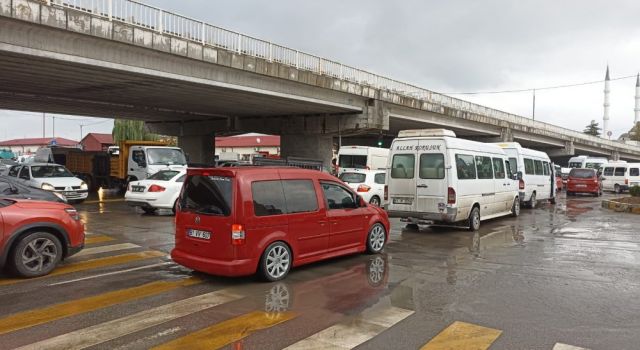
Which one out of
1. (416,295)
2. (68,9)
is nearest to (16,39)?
(68,9)

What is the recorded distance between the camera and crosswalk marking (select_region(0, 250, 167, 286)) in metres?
6.81

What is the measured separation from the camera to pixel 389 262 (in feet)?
27.1

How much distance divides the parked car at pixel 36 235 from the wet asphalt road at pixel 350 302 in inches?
11.0

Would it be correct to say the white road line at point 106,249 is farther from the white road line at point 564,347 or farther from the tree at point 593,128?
the tree at point 593,128

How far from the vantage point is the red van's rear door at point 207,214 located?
6520mm

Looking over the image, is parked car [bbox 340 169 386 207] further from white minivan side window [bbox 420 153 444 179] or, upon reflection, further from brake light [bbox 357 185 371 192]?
white minivan side window [bbox 420 153 444 179]

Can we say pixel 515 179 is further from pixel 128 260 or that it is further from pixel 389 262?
pixel 128 260

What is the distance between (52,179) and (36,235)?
12.3 m

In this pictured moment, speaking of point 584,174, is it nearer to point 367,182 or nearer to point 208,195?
point 367,182

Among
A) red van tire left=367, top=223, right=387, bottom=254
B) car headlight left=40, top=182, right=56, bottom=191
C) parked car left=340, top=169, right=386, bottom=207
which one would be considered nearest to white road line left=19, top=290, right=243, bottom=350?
red van tire left=367, top=223, right=387, bottom=254

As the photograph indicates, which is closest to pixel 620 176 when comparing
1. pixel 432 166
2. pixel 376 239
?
pixel 432 166

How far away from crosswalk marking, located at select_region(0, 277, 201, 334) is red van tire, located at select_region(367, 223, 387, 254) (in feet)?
10.7

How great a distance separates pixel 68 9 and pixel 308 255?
11591 millimetres

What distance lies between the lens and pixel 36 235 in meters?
6.96
